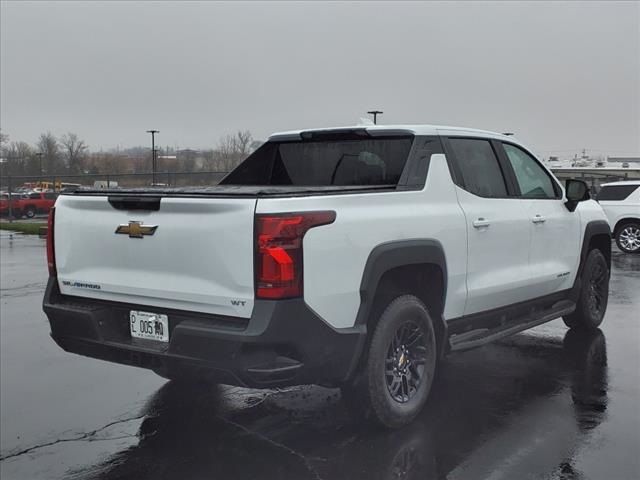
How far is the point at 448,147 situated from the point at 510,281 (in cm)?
120

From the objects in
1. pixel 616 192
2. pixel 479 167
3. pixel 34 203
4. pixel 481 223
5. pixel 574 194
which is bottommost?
pixel 34 203

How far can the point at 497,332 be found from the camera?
16.3ft

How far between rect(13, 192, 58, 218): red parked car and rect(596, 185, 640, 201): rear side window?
27.0 meters

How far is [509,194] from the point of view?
533 centimetres

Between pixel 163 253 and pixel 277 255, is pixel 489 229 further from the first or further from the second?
pixel 163 253

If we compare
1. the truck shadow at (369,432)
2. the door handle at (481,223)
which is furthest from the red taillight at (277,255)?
the door handle at (481,223)

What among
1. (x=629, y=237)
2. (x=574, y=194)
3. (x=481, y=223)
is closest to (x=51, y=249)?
(x=481, y=223)

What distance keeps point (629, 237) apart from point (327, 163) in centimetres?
1195

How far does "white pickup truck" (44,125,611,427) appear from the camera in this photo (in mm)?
3422

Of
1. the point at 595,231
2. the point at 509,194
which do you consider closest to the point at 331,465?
the point at 509,194

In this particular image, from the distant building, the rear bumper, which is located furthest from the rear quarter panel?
the distant building

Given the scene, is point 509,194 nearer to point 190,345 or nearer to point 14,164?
point 190,345

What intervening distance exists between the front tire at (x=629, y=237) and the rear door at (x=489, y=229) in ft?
35.5

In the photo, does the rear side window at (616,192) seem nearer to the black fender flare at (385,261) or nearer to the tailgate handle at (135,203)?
the black fender flare at (385,261)
